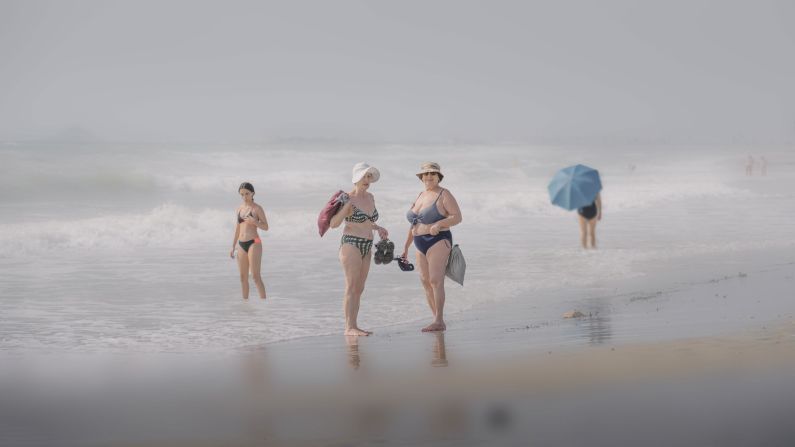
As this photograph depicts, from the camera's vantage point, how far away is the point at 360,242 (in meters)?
9.31

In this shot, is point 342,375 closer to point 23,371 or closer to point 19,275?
point 23,371

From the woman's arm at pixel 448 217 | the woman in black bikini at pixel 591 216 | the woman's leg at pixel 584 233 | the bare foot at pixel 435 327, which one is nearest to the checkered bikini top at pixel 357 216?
the woman's arm at pixel 448 217

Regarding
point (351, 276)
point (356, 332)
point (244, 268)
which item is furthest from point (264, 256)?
point (351, 276)

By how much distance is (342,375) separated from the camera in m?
7.20

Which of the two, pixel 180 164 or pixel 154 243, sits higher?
pixel 180 164

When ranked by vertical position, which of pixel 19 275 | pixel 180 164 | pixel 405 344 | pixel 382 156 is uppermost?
pixel 382 156

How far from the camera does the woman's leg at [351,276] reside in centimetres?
931

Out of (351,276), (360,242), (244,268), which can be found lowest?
(351,276)

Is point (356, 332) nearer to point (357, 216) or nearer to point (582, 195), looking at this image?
point (357, 216)

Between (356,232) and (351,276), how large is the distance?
Answer: 41 cm

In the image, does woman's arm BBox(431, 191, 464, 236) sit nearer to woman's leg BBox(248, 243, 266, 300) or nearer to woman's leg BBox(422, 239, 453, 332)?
woman's leg BBox(422, 239, 453, 332)

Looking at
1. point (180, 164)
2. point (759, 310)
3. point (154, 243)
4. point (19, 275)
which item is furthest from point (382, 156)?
point (759, 310)

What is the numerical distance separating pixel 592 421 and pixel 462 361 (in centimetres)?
225

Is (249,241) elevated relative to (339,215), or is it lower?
elevated
